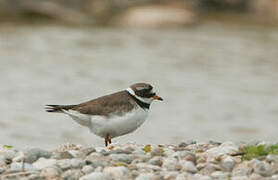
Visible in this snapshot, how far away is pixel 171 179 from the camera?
639 cm

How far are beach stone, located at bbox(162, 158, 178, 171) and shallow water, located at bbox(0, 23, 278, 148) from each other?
6.98 meters

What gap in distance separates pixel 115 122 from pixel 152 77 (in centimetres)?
1257

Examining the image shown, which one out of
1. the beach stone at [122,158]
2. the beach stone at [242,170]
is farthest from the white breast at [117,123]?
the beach stone at [242,170]

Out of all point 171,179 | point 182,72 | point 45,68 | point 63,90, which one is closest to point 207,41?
point 182,72

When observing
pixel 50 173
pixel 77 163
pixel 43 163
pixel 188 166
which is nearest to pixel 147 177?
pixel 188 166

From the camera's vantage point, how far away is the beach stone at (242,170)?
6.56m

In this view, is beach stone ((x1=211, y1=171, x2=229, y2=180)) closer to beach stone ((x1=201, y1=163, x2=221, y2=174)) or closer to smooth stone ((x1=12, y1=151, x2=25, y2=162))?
beach stone ((x1=201, y1=163, x2=221, y2=174))

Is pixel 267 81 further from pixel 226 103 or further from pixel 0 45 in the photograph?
pixel 0 45

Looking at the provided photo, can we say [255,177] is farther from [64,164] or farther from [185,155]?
[64,164]

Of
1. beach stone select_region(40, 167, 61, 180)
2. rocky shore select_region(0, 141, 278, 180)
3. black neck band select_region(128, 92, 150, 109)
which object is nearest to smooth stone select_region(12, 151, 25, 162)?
rocky shore select_region(0, 141, 278, 180)

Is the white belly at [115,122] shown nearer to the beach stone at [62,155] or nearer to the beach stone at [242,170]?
the beach stone at [62,155]

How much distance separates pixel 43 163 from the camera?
6777 mm

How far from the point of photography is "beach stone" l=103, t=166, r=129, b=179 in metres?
6.47

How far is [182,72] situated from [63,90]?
14.5ft
